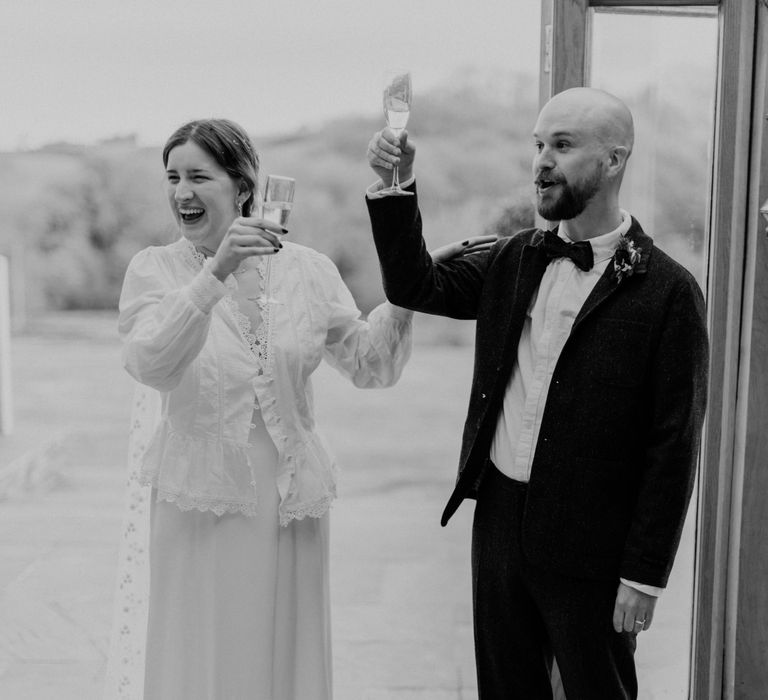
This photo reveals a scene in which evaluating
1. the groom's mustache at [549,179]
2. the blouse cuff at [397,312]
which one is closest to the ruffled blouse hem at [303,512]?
the blouse cuff at [397,312]

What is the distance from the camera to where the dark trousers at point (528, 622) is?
1738 millimetres

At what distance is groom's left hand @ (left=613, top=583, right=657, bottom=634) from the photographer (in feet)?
5.55

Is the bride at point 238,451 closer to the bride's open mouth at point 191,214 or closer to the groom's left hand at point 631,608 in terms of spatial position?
the bride's open mouth at point 191,214

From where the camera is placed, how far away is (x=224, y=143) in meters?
1.87

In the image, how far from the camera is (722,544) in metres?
2.27

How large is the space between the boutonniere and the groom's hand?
0.40 metres

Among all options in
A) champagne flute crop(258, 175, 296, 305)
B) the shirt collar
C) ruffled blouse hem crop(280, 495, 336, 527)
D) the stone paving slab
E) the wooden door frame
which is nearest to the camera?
champagne flute crop(258, 175, 296, 305)

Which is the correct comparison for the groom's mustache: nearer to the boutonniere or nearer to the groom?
the groom

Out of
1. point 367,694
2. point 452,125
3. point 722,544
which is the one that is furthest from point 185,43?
point 722,544

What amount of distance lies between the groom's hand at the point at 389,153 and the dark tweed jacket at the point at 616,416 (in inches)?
2.4

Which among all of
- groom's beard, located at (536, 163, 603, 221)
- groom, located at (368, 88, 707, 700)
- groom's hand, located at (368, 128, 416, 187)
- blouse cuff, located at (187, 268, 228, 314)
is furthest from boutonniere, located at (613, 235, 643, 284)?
blouse cuff, located at (187, 268, 228, 314)

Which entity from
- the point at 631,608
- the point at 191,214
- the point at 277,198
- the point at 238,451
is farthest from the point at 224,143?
the point at 631,608

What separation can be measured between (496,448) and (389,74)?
2.31 feet

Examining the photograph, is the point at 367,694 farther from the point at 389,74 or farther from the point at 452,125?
the point at 452,125
